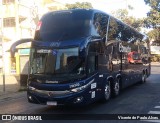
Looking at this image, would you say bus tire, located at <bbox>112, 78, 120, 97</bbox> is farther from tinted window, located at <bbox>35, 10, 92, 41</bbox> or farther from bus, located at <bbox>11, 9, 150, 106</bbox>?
tinted window, located at <bbox>35, 10, 92, 41</bbox>

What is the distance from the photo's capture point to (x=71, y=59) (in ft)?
34.9

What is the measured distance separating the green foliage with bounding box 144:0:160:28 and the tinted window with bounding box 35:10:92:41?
147ft

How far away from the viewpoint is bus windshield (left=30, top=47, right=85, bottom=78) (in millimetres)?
10555

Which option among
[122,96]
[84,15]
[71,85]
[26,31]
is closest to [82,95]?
[71,85]

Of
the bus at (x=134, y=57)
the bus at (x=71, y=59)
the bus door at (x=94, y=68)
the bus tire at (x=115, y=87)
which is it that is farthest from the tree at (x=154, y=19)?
the bus door at (x=94, y=68)

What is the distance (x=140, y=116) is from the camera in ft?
32.3

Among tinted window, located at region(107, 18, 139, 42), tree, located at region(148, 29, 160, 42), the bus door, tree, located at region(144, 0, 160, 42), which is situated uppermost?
tree, located at region(144, 0, 160, 42)

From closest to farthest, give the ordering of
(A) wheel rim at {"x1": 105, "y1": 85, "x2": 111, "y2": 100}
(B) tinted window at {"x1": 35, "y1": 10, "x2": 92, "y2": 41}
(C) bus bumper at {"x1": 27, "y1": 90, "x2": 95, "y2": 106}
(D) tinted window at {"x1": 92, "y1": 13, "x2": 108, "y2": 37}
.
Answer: (C) bus bumper at {"x1": 27, "y1": 90, "x2": 95, "y2": 106} < (B) tinted window at {"x1": 35, "y1": 10, "x2": 92, "y2": 41} < (D) tinted window at {"x1": 92, "y1": 13, "x2": 108, "y2": 37} < (A) wheel rim at {"x1": 105, "y1": 85, "x2": 111, "y2": 100}

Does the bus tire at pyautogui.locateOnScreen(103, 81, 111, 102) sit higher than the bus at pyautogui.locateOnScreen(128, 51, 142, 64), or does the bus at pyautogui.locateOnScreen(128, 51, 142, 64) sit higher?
the bus at pyautogui.locateOnScreen(128, 51, 142, 64)

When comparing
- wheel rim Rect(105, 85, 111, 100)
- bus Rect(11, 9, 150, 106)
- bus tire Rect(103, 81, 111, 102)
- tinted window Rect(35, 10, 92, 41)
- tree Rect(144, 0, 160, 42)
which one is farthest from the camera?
tree Rect(144, 0, 160, 42)

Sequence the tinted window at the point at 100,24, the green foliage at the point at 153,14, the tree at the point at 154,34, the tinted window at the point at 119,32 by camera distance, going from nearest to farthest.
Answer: the tinted window at the point at 100,24, the tinted window at the point at 119,32, the green foliage at the point at 153,14, the tree at the point at 154,34

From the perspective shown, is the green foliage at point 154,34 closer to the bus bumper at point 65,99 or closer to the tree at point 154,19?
the tree at point 154,19

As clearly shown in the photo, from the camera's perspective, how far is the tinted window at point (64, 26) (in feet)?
36.8

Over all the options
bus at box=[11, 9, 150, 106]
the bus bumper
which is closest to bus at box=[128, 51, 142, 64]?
bus at box=[11, 9, 150, 106]
